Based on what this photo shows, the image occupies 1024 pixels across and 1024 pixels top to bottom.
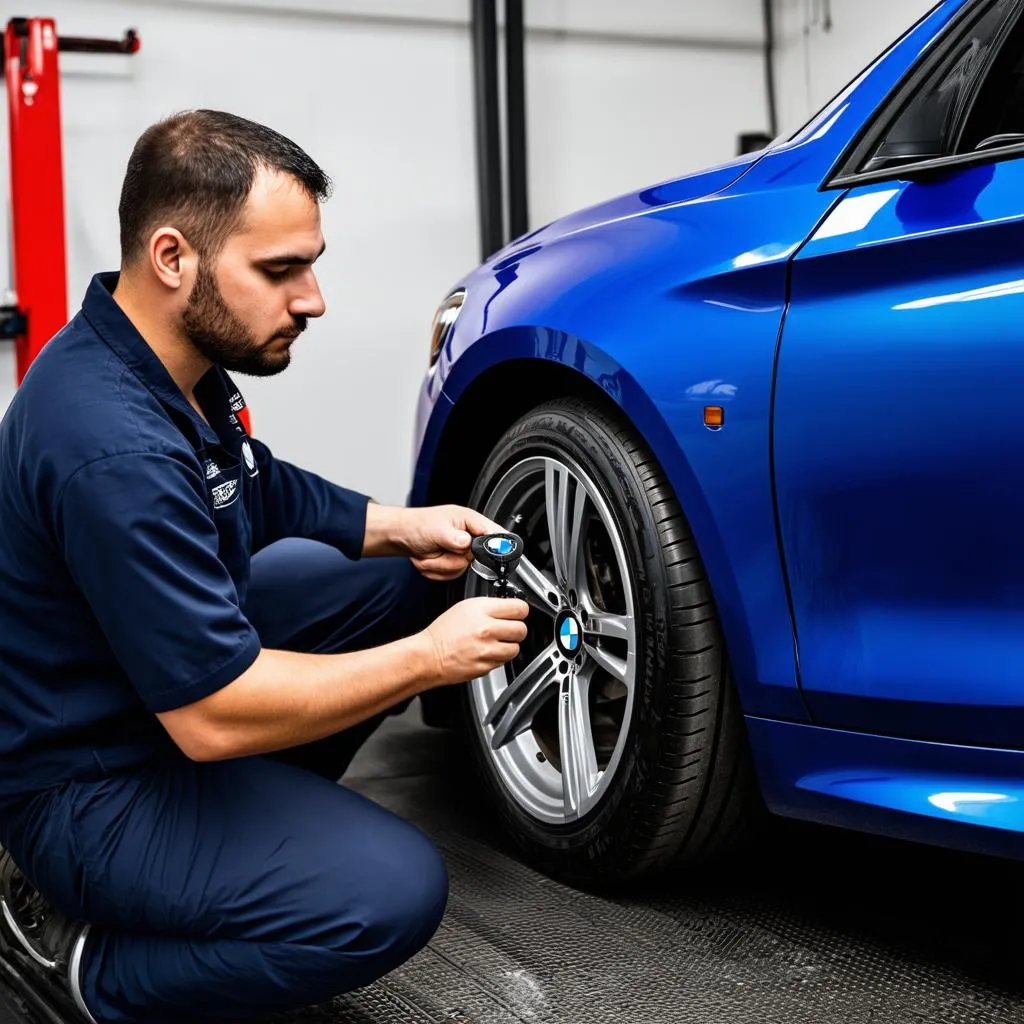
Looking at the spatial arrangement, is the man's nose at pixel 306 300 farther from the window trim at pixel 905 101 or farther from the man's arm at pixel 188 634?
the window trim at pixel 905 101

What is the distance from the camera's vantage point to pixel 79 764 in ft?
4.98

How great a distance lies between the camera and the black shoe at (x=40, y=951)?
154 centimetres

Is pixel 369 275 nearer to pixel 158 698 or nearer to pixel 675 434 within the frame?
pixel 675 434

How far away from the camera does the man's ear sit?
146cm

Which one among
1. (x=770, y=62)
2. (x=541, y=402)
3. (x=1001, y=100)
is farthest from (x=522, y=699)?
(x=770, y=62)

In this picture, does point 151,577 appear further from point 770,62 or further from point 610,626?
point 770,62

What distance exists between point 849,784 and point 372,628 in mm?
785

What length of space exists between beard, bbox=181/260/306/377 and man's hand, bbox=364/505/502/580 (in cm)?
45

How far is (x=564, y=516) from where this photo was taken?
6.38 ft

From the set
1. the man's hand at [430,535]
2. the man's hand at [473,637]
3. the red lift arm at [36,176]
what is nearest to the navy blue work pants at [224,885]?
the man's hand at [473,637]

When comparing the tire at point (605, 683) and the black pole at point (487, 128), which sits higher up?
the black pole at point (487, 128)

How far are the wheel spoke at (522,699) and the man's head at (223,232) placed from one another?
0.69 m

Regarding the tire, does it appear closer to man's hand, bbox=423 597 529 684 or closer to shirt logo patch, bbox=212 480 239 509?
man's hand, bbox=423 597 529 684

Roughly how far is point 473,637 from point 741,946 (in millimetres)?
609
